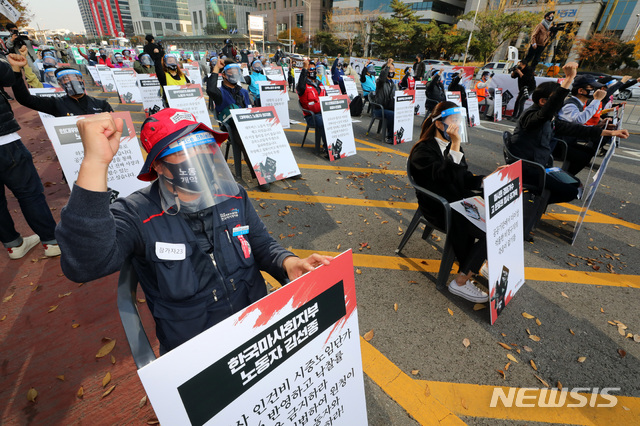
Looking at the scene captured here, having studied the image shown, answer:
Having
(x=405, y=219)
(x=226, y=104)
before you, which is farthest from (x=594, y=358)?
(x=226, y=104)

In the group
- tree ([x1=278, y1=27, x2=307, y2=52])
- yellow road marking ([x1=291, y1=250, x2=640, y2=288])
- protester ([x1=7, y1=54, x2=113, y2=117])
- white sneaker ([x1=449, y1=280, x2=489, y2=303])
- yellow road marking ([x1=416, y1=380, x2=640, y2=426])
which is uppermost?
tree ([x1=278, y1=27, x2=307, y2=52])

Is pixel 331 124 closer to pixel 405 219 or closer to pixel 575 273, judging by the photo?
pixel 405 219

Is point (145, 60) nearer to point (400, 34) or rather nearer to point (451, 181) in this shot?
point (451, 181)

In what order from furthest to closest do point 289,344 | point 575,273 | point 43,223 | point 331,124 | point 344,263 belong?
1. point 331,124
2. point 575,273
3. point 43,223
4. point 344,263
5. point 289,344

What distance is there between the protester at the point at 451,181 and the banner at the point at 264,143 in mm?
2971

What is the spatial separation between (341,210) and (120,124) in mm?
4069

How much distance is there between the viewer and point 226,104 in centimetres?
652

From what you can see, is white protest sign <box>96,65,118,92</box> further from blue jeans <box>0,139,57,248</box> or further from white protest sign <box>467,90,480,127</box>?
white protest sign <box>467,90,480,127</box>

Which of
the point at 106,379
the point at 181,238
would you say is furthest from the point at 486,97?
the point at 106,379

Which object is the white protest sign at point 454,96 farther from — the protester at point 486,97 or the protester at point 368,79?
the protester at point 486,97

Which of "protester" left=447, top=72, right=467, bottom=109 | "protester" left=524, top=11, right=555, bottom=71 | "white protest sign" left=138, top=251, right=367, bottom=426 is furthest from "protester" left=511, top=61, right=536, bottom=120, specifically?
"white protest sign" left=138, top=251, right=367, bottom=426

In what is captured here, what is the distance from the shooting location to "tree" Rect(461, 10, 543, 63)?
3462cm

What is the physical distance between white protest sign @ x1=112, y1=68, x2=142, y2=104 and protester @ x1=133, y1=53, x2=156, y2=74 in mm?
380

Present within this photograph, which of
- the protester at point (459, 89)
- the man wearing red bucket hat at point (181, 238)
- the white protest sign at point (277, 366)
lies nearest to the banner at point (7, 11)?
the man wearing red bucket hat at point (181, 238)
